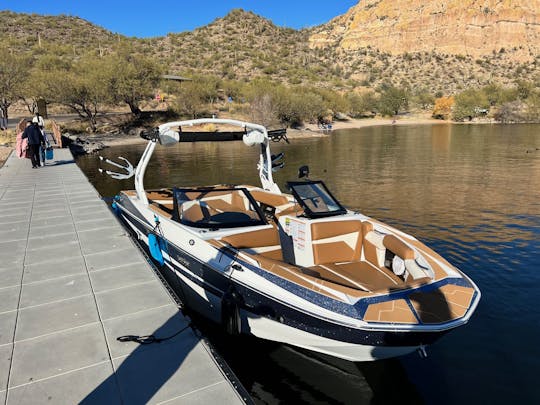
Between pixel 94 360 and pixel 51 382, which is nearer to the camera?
pixel 51 382

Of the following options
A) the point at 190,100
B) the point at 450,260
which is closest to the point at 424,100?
the point at 190,100

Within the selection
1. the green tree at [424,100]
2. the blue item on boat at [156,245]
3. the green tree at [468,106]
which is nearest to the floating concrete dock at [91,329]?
the blue item on boat at [156,245]

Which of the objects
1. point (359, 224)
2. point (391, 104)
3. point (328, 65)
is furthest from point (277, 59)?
point (359, 224)

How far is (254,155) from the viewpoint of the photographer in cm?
3231

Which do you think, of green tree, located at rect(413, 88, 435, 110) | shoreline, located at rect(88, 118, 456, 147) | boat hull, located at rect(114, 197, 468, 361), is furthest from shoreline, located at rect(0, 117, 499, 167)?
boat hull, located at rect(114, 197, 468, 361)

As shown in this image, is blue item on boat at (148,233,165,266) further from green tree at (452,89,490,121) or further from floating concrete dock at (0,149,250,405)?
green tree at (452,89,490,121)

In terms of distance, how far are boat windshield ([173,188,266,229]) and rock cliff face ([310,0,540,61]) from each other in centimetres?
13128

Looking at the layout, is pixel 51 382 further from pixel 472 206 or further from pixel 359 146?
pixel 359 146

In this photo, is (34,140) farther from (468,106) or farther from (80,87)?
(468,106)

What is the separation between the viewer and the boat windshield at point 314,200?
276 inches

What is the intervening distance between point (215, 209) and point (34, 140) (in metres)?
13.4

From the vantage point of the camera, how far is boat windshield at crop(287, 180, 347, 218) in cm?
702

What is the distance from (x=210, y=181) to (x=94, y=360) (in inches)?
694

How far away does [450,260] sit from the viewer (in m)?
9.72
